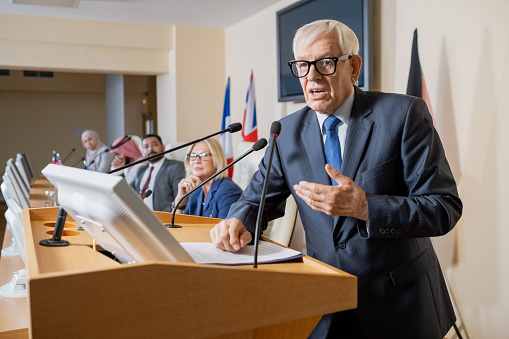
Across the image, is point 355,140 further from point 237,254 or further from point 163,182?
point 163,182

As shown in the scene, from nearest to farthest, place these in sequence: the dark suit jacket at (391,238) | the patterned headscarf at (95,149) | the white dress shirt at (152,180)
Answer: the dark suit jacket at (391,238) → the white dress shirt at (152,180) → the patterned headscarf at (95,149)

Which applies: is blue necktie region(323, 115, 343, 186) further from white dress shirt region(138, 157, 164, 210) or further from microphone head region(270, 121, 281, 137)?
white dress shirt region(138, 157, 164, 210)

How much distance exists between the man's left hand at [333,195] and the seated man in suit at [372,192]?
4.2 inches

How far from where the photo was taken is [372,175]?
1495 millimetres

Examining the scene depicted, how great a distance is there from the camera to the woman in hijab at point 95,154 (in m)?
7.42

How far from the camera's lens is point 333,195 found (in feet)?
4.07

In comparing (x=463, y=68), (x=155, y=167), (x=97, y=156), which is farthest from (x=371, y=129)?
(x=97, y=156)

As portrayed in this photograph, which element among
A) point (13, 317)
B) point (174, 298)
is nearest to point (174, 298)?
point (174, 298)

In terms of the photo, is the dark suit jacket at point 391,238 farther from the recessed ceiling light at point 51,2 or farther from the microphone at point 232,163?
the recessed ceiling light at point 51,2

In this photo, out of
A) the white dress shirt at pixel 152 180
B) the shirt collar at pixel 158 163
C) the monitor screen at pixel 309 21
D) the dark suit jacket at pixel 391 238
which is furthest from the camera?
the shirt collar at pixel 158 163

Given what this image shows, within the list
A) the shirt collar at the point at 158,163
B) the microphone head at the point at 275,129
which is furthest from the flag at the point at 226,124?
the microphone head at the point at 275,129

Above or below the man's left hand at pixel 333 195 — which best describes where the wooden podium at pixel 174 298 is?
below

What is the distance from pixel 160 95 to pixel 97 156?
139cm

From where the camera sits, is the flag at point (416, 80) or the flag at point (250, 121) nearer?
the flag at point (416, 80)
